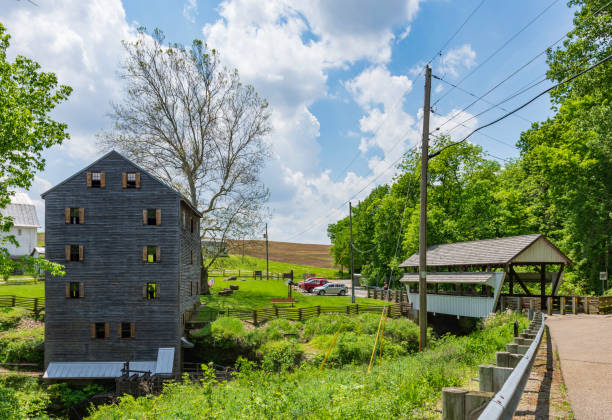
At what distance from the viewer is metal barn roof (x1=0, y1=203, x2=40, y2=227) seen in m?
65.4

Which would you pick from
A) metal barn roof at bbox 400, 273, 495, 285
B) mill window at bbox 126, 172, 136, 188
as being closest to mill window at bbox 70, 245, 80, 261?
mill window at bbox 126, 172, 136, 188

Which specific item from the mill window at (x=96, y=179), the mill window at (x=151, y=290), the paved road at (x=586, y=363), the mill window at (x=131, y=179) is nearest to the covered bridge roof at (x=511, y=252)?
the paved road at (x=586, y=363)

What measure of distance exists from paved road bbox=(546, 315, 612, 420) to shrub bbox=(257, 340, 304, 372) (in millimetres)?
12721

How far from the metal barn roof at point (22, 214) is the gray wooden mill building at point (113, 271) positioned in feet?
159

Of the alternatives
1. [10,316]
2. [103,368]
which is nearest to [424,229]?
[103,368]

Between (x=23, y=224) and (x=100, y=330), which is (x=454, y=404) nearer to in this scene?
(x=100, y=330)

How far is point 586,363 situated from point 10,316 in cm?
3768

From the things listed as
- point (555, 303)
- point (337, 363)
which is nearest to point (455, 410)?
point (337, 363)

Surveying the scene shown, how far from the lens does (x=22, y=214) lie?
220ft

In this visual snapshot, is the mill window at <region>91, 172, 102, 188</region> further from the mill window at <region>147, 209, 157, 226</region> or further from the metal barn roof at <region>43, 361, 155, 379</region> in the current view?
the metal barn roof at <region>43, 361, 155, 379</region>

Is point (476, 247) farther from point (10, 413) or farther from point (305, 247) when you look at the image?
point (305, 247)

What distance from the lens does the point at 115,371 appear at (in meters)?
24.8

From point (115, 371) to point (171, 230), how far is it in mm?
9499

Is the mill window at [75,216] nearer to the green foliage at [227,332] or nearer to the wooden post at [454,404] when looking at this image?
the green foliage at [227,332]
